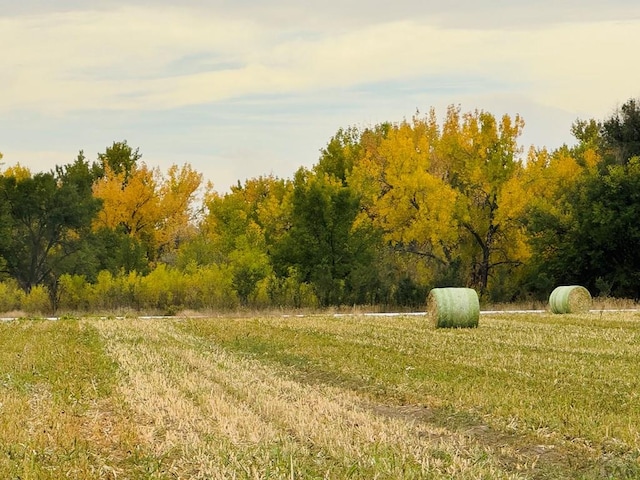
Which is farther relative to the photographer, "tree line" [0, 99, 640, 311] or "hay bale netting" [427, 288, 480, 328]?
"tree line" [0, 99, 640, 311]

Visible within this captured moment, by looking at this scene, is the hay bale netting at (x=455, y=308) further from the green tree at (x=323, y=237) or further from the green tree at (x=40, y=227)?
the green tree at (x=40, y=227)

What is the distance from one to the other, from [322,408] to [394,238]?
42311 mm

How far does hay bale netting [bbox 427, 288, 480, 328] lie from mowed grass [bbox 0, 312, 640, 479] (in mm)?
4022

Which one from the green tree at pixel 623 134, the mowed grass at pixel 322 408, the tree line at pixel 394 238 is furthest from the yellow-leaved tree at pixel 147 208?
the mowed grass at pixel 322 408

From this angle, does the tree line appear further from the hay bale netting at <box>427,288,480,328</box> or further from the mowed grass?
the mowed grass

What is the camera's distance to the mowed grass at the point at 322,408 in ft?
30.1

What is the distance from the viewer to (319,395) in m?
14.3

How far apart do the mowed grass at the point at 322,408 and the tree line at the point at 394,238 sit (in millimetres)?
22873

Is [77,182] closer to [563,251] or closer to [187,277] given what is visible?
[187,277]

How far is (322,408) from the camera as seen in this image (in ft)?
41.8

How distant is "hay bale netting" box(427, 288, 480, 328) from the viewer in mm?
28797

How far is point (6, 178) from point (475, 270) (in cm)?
2831

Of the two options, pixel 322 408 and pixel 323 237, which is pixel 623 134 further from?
pixel 322 408

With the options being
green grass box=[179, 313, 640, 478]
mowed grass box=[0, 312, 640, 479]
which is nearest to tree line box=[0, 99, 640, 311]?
green grass box=[179, 313, 640, 478]
